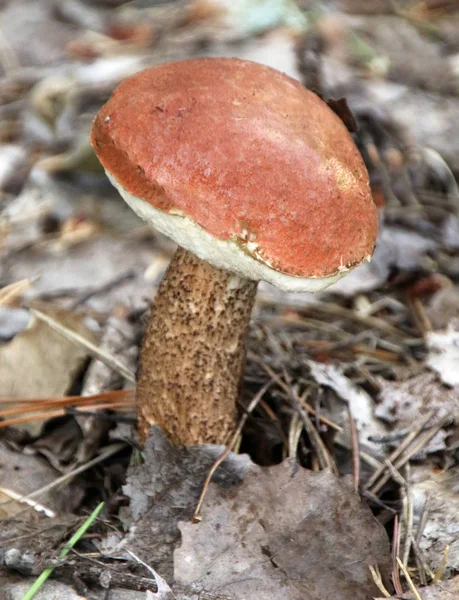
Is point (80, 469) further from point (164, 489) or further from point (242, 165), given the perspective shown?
point (242, 165)

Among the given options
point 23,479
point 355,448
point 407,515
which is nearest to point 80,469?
point 23,479

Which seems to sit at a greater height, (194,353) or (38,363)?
(194,353)

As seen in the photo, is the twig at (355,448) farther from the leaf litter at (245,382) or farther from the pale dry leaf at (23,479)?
the pale dry leaf at (23,479)

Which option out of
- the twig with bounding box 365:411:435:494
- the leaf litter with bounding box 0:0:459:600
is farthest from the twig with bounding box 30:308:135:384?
the twig with bounding box 365:411:435:494

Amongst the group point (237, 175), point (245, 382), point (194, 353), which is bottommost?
point (245, 382)

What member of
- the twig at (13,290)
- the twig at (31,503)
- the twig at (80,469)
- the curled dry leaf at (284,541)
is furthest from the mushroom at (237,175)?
the twig at (13,290)

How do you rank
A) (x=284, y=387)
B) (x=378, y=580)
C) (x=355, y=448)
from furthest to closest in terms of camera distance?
(x=284, y=387)
(x=355, y=448)
(x=378, y=580)

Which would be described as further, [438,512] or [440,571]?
[438,512]
